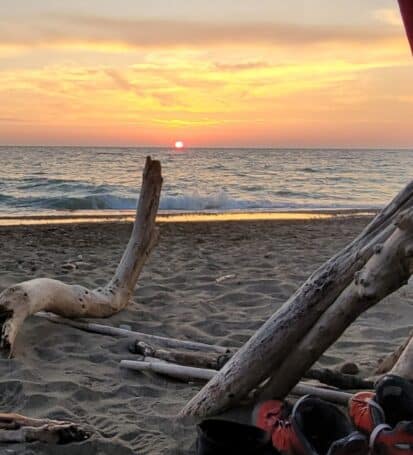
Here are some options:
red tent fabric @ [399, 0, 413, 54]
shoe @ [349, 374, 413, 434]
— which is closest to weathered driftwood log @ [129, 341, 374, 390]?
shoe @ [349, 374, 413, 434]

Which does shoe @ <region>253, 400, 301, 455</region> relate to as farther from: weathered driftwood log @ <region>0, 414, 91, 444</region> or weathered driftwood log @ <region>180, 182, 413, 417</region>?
weathered driftwood log @ <region>0, 414, 91, 444</region>

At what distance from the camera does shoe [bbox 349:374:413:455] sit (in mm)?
2248

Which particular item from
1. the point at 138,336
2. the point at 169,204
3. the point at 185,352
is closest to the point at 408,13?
the point at 185,352

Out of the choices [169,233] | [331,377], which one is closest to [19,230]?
[169,233]

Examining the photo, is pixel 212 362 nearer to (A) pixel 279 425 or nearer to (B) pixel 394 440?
(A) pixel 279 425

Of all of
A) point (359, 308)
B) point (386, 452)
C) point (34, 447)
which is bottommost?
point (34, 447)

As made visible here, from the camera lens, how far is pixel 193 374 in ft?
12.4

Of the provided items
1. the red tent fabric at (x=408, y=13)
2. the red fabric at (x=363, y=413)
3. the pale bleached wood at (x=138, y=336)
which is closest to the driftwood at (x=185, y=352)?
the pale bleached wood at (x=138, y=336)

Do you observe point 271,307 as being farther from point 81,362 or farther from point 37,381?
point 37,381

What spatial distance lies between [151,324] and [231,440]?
2713 millimetres

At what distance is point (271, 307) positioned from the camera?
19.1ft

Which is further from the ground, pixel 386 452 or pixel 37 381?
pixel 386 452

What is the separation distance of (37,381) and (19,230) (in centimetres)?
843

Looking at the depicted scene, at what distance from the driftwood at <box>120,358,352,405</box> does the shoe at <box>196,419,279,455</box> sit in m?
0.80
